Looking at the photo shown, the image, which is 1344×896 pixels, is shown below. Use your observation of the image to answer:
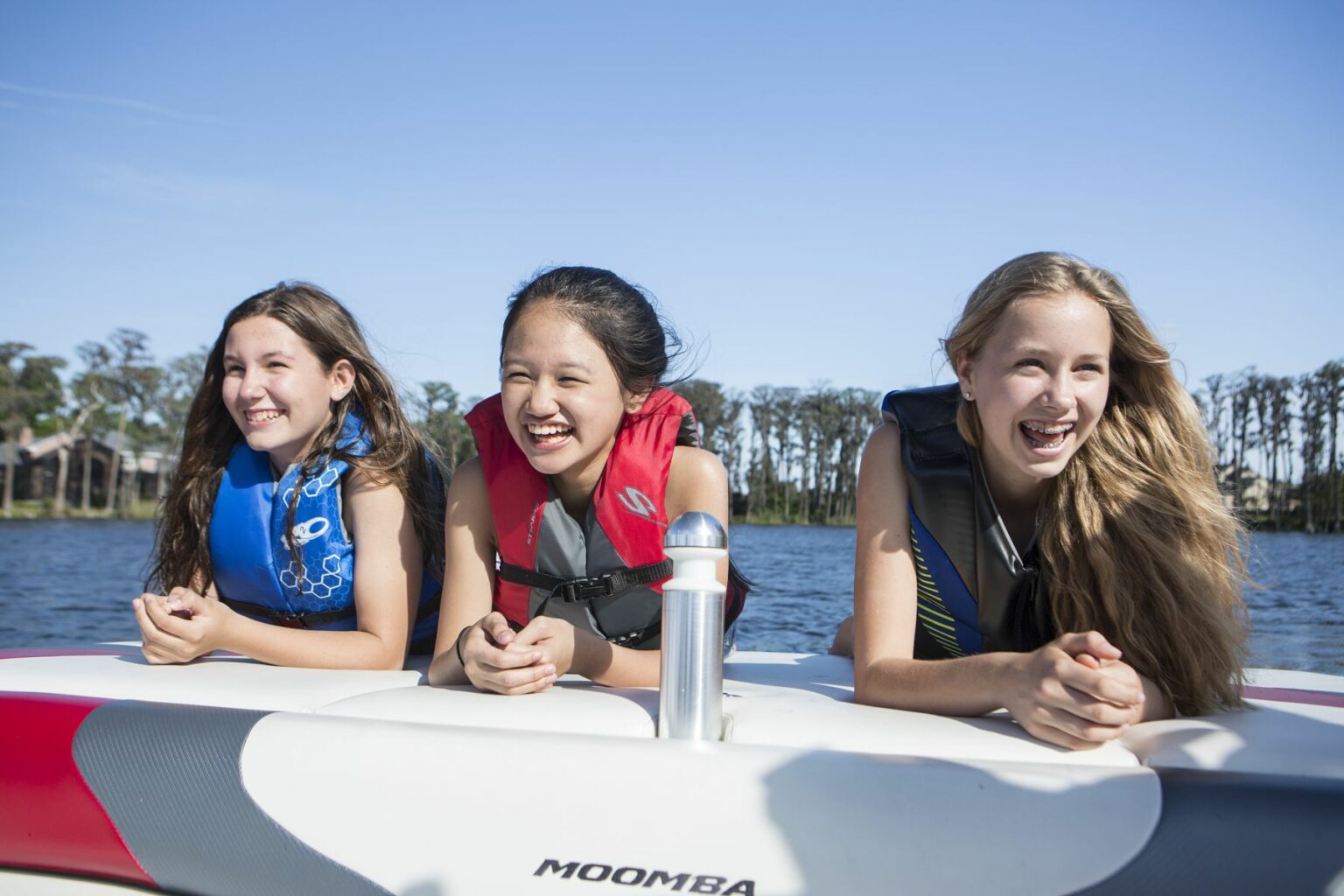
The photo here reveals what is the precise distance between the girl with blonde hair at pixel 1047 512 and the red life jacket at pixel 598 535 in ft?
1.74

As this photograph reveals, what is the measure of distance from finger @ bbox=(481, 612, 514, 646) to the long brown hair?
2.74 feet

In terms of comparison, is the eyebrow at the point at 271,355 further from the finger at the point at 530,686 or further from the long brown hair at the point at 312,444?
the finger at the point at 530,686

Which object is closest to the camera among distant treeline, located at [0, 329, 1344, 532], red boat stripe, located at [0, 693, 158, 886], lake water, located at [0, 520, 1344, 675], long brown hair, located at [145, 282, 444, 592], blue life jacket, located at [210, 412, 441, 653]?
red boat stripe, located at [0, 693, 158, 886]

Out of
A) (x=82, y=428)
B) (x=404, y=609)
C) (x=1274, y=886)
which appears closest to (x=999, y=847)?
(x=1274, y=886)

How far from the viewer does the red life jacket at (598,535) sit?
2.31 m

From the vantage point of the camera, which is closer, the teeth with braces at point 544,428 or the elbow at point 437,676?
the elbow at point 437,676

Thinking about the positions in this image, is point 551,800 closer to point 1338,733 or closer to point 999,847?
point 999,847

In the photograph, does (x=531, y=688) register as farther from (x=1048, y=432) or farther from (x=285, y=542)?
(x=1048, y=432)

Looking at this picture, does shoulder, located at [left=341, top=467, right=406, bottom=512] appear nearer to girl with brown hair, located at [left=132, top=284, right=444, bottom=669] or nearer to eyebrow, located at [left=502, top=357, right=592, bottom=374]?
girl with brown hair, located at [left=132, top=284, right=444, bottom=669]

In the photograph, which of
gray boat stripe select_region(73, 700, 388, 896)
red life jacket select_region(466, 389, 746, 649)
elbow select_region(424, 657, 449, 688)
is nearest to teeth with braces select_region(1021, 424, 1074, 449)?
red life jacket select_region(466, 389, 746, 649)

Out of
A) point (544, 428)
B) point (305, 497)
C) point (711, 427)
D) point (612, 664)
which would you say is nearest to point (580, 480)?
point (544, 428)

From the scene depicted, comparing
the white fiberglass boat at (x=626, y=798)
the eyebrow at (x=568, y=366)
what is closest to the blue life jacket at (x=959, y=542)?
the white fiberglass boat at (x=626, y=798)

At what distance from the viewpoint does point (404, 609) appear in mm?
2479

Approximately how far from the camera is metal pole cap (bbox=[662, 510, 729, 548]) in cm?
148
